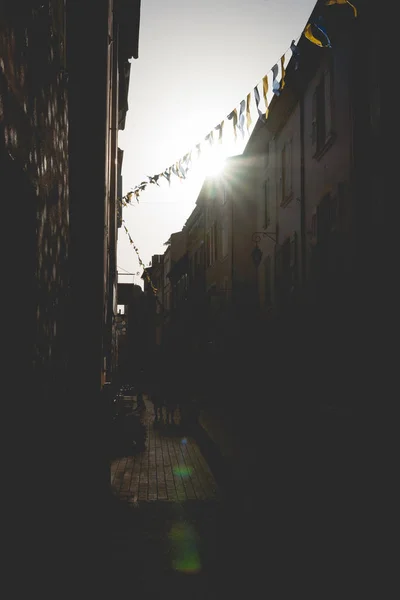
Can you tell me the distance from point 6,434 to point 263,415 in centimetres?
1514

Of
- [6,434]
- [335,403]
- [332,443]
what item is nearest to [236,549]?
[6,434]

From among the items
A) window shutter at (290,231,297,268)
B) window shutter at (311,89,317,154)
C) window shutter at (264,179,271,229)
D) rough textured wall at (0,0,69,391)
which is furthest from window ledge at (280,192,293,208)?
rough textured wall at (0,0,69,391)

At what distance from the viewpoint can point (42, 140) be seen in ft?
11.6

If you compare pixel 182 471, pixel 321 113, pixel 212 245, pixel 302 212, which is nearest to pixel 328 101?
pixel 321 113

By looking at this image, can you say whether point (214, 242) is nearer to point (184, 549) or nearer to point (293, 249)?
point (293, 249)

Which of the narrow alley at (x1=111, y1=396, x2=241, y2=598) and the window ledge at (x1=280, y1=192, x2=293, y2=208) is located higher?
the window ledge at (x1=280, y1=192, x2=293, y2=208)

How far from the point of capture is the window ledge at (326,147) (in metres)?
12.5

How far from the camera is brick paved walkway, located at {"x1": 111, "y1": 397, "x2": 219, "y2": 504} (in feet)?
30.9

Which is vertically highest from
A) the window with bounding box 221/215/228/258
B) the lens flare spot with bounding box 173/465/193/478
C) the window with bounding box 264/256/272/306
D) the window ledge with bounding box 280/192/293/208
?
the window with bounding box 221/215/228/258

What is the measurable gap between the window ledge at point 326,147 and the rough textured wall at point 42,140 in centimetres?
877

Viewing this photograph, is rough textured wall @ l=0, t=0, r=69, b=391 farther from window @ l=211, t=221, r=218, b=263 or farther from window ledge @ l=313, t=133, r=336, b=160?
→ window @ l=211, t=221, r=218, b=263

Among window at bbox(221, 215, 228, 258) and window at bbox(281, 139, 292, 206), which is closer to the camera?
window at bbox(281, 139, 292, 206)

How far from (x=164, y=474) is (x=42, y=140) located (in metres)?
8.53

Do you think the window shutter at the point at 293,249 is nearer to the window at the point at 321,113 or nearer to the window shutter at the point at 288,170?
the window shutter at the point at 288,170
